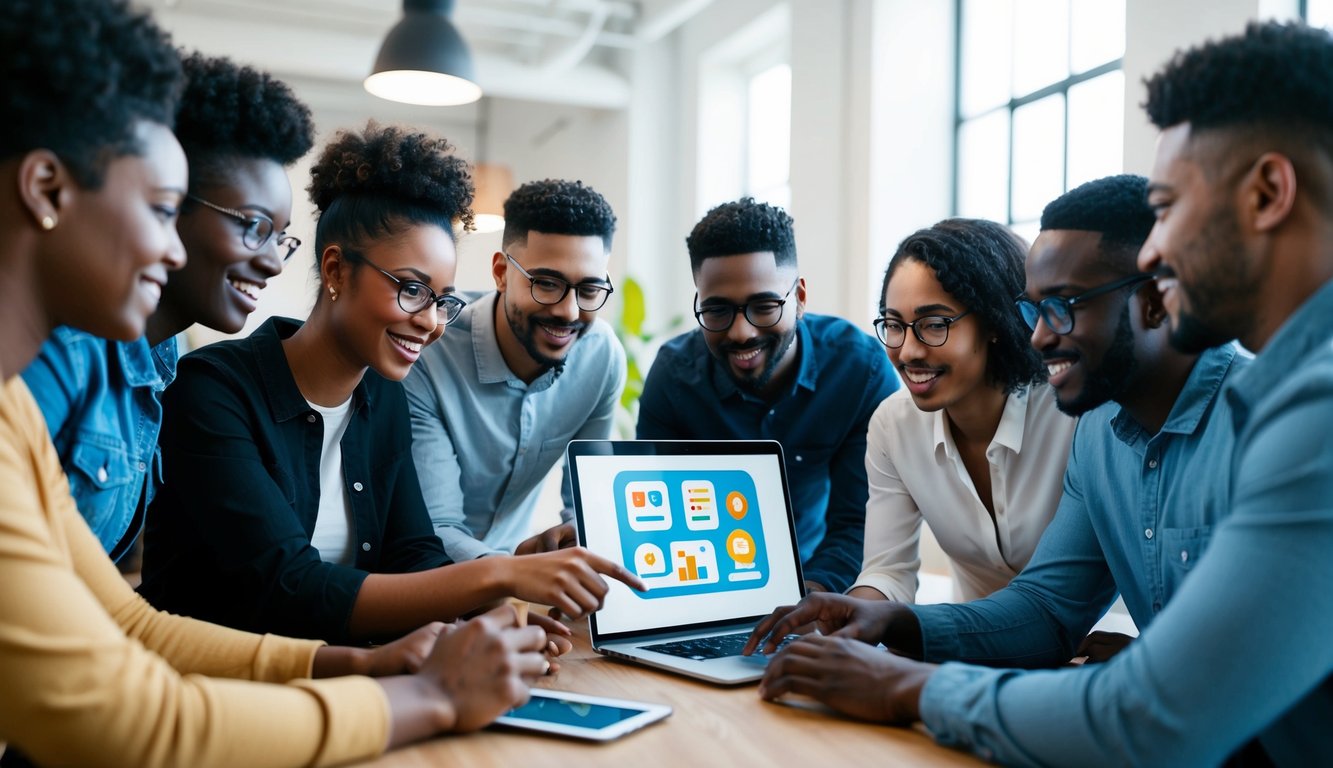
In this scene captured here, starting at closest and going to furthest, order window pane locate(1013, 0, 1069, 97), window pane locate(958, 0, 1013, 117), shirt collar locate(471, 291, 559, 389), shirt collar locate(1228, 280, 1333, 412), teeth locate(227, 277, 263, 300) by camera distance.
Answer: shirt collar locate(1228, 280, 1333, 412) < teeth locate(227, 277, 263, 300) < shirt collar locate(471, 291, 559, 389) < window pane locate(1013, 0, 1069, 97) < window pane locate(958, 0, 1013, 117)

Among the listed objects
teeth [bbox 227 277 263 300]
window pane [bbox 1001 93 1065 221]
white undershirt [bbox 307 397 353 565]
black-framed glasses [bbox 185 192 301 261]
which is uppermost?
window pane [bbox 1001 93 1065 221]

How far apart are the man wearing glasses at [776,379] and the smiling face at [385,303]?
787mm

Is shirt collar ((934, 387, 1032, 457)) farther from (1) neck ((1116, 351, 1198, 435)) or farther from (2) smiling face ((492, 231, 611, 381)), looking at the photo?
(2) smiling face ((492, 231, 611, 381))

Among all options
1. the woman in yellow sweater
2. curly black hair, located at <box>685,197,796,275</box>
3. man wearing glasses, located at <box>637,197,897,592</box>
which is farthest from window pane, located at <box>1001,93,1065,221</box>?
the woman in yellow sweater

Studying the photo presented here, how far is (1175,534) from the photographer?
1.30 meters

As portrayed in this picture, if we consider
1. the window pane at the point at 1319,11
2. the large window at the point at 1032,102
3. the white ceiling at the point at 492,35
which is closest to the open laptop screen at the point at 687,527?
the window pane at the point at 1319,11

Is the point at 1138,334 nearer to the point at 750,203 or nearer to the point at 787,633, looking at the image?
the point at 787,633

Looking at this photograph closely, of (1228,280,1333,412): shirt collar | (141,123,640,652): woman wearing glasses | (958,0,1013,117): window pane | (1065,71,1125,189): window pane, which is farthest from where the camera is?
(958,0,1013,117): window pane

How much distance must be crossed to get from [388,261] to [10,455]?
88 cm

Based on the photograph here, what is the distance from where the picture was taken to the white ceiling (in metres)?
5.62

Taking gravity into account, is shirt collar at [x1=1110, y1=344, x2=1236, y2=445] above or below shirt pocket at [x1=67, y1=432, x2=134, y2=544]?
above

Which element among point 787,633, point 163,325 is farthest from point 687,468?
point 163,325

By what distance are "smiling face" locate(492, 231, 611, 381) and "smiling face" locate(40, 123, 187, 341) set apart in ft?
4.30

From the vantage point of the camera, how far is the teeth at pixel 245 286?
150 centimetres
